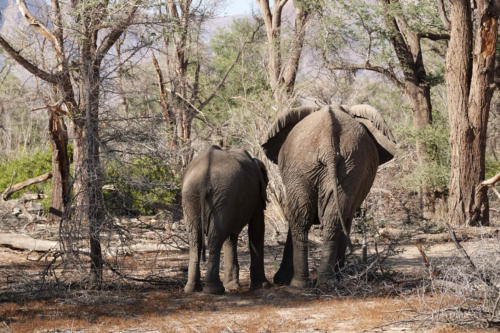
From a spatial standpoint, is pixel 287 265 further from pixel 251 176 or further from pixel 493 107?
pixel 493 107

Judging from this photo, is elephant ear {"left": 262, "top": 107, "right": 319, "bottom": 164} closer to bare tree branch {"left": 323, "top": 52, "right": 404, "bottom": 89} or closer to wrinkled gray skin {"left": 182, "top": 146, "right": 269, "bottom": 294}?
wrinkled gray skin {"left": 182, "top": 146, "right": 269, "bottom": 294}

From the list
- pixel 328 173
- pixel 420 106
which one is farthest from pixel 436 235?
pixel 328 173

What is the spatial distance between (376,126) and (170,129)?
28.0ft

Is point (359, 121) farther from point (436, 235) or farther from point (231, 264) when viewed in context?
point (436, 235)

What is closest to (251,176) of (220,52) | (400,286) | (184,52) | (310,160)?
(310,160)

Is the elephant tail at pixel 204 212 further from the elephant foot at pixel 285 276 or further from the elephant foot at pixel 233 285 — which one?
the elephant foot at pixel 285 276

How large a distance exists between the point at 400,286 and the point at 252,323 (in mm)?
2211

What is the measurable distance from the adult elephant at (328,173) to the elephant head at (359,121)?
0.04 ft

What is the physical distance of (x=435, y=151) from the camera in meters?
17.8

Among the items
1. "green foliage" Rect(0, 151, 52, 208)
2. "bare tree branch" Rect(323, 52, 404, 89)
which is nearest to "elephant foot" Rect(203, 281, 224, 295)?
"bare tree branch" Rect(323, 52, 404, 89)

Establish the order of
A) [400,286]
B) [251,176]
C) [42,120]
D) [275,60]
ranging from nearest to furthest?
[400,286] < [251,176] < [275,60] < [42,120]

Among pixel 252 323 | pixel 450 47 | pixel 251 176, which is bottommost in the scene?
pixel 252 323

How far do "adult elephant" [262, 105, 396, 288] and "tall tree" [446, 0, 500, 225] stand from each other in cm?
705

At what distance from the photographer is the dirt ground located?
619 centimetres
